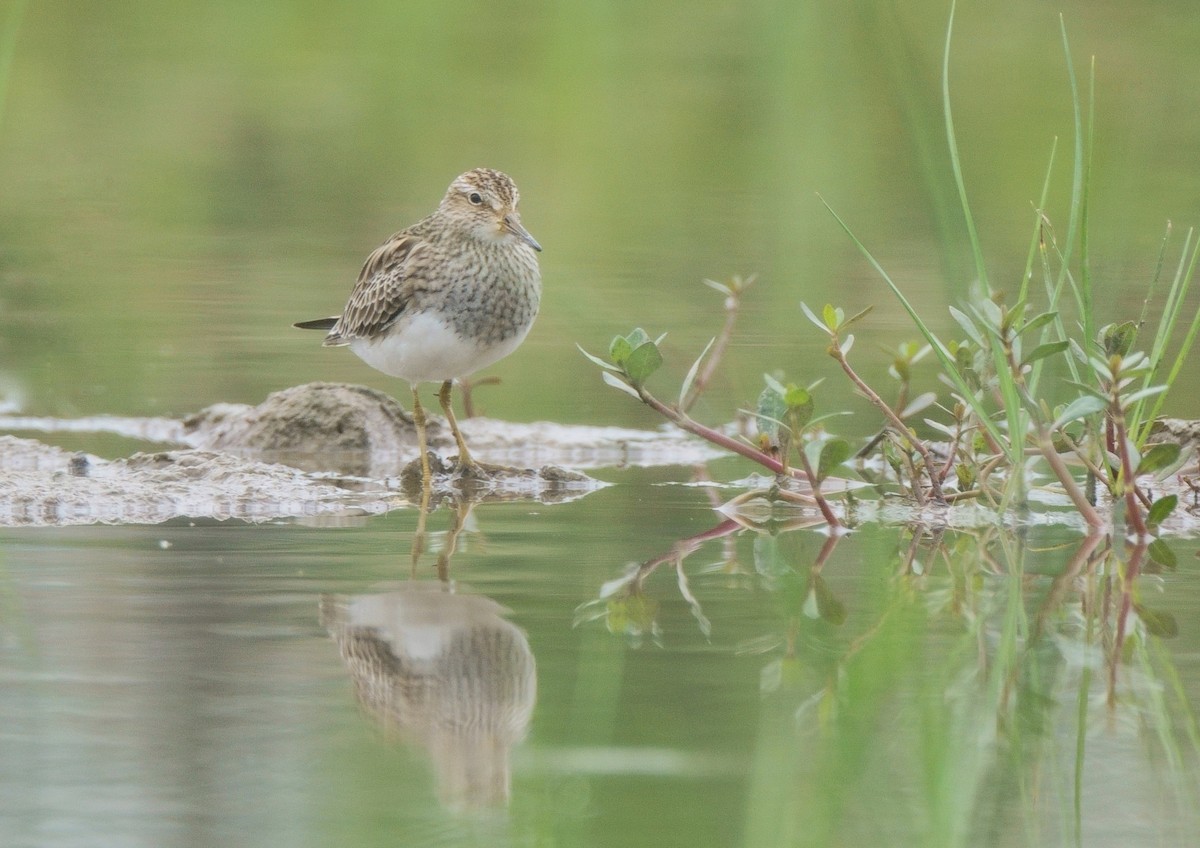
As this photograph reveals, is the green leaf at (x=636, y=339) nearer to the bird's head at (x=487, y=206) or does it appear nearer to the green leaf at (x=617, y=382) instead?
the green leaf at (x=617, y=382)

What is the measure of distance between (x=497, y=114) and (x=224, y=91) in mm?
2882

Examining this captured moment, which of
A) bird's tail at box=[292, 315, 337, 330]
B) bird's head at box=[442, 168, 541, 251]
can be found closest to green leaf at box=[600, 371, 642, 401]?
bird's head at box=[442, 168, 541, 251]

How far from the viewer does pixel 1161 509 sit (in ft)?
17.4

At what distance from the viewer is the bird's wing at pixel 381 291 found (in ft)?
24.2

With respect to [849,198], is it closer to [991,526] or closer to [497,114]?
[497,114]

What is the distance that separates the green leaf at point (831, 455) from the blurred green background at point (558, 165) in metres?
0.59

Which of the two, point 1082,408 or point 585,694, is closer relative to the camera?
point 585,694

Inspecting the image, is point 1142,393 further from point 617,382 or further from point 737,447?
point 617,382

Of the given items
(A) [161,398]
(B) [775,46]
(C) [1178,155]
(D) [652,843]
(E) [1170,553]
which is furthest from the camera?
(B) [775,46]

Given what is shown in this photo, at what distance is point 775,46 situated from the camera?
1870 centimetres

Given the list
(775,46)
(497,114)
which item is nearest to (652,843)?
(497,114)

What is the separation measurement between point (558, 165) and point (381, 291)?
836cm

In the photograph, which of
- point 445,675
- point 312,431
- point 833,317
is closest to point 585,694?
point 445,675

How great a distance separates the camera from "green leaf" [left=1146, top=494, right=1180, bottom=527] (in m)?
5.27
